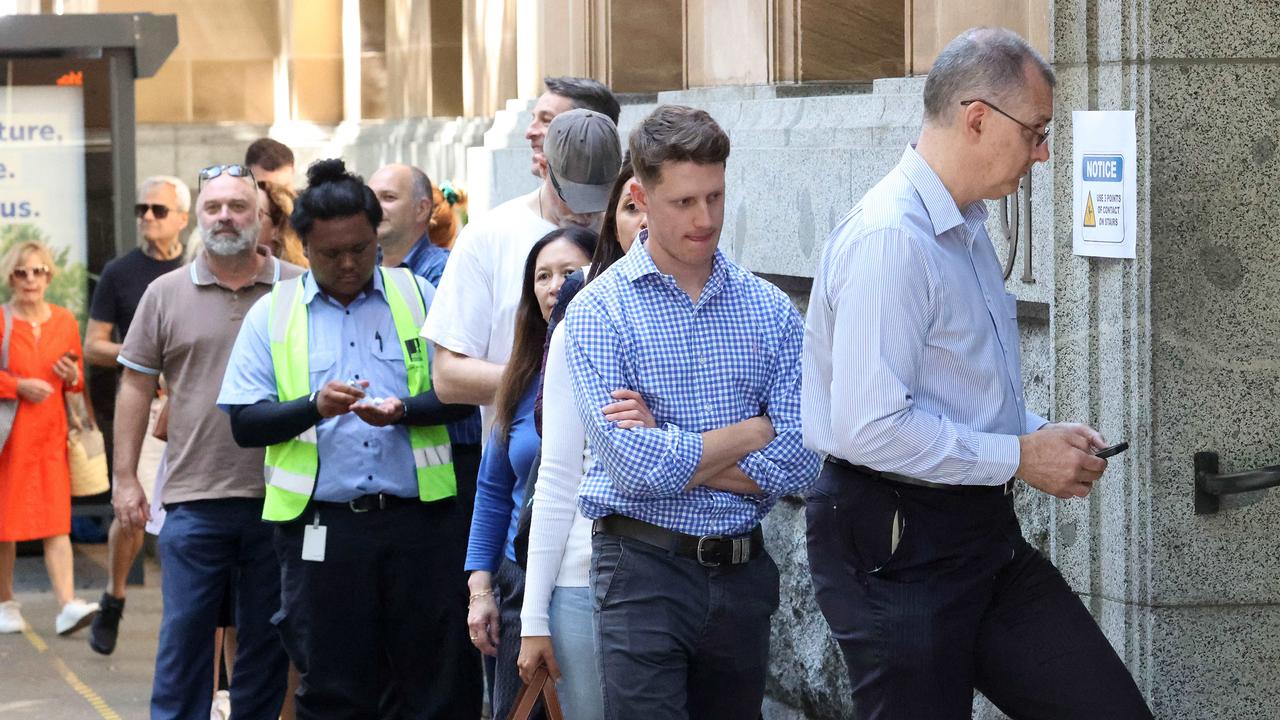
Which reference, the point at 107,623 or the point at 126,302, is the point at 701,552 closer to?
the point at 107,623

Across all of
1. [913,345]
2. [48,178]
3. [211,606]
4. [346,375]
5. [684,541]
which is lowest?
[211,606]

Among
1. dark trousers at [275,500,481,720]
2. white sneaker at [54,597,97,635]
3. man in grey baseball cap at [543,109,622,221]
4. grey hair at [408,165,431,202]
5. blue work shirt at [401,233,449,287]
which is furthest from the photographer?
white sneaker at [54,597,97,635]

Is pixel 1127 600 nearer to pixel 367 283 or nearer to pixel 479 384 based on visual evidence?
pixel 479 384

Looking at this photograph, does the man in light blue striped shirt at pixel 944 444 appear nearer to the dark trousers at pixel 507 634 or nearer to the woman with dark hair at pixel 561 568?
the woman with dark hair at pixel 561 568

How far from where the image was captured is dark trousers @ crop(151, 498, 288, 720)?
663 cm

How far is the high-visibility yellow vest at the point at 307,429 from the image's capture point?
596 cm

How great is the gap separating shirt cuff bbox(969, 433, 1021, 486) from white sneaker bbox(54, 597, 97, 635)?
657cm

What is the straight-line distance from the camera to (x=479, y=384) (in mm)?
5785

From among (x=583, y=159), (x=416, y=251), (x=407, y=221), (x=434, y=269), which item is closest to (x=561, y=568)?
(x=583, y=159)

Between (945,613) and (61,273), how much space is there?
8.30 metres

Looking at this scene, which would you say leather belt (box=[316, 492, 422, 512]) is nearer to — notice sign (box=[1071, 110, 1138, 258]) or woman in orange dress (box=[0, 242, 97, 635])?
notice sign (box=[1071, 110, 1138, 258])

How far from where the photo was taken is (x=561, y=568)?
4258 mm

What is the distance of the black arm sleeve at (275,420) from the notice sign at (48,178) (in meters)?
5.69

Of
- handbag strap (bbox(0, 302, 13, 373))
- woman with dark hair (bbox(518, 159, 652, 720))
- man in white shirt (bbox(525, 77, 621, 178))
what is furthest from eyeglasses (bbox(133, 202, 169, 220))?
woman with dark hair (bbox(518, 159, 652, 720))
